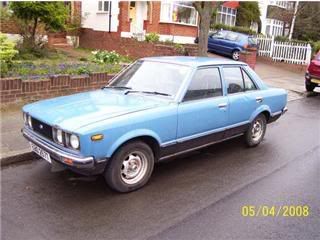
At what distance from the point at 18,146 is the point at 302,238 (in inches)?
164

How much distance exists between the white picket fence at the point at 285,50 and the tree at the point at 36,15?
13.5m

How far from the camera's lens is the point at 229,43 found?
20406 mm

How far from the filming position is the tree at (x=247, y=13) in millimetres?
31781

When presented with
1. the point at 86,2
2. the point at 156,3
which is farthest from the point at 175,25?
the point at 86,2

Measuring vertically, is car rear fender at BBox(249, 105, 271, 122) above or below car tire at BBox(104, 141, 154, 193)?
above

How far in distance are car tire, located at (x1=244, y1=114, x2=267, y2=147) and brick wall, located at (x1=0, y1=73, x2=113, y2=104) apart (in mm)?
4228

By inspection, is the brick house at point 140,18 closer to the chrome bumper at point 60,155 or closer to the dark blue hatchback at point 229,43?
the dark blue hatchback at point 229,43

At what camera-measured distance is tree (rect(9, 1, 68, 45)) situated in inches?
513

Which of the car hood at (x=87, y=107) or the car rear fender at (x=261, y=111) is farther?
the car rear fender at (x=261, y=111)

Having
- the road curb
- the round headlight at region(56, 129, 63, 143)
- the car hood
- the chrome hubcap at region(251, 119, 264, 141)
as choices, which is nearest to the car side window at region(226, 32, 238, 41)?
the chrome hubcap at region(251, 119, 264, 141)

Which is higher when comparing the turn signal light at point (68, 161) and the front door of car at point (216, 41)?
the front door of car at point (216, 41)

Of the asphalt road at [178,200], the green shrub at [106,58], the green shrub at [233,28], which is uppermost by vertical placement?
the green shrub at [233,28]

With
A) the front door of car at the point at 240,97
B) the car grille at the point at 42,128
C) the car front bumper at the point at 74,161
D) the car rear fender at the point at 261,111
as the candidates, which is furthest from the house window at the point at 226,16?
the car front bumper at the point at 74,161

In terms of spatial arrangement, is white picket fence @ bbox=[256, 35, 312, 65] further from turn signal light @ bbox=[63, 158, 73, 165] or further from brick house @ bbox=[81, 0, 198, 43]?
turn signal light @ bbox=[63, 158, 73, 165]
